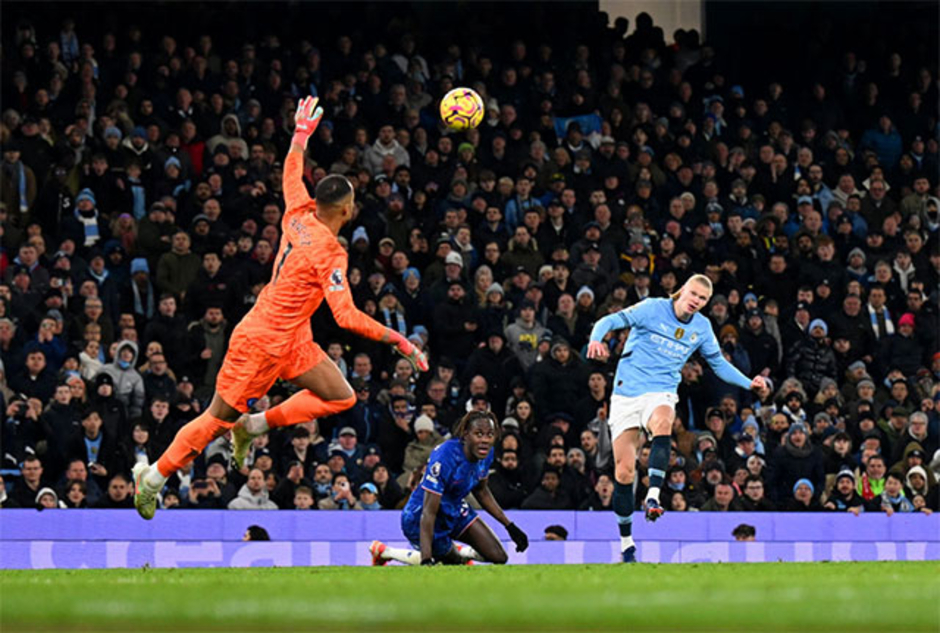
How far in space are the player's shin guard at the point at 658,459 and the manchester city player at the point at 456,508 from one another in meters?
1.27

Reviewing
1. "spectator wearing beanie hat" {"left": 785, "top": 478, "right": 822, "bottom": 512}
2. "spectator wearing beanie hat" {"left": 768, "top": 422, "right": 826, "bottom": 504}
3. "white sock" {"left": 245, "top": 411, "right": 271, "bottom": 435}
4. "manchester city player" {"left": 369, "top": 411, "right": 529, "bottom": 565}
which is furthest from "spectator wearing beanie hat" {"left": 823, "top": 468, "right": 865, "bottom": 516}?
"white sock" {"left": 245, "top": 411, "right": 271, "bottom": 435}

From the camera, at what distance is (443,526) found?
48.7 ft

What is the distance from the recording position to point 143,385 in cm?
1945

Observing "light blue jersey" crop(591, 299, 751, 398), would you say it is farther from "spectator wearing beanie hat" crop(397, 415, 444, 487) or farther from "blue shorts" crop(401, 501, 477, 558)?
"spectator wearing beanie hat" crop(397, 415, 444, 487)

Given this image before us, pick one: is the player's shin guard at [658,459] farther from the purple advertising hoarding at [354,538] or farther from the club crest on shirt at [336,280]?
the club crest on shirt at [336,280]

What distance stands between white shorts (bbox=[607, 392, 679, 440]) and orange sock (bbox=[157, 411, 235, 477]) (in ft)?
13.1

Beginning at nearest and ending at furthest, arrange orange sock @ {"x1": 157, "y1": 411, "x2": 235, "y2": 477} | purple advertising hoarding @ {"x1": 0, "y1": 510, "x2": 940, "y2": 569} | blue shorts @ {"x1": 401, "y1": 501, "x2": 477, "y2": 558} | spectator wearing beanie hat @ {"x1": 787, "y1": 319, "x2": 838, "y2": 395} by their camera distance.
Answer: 1. orange sock @ {"x1": 157, "y1": 411, "x2": 235, "y2": 477}
2. blue shorts @ {"x1": 401, "y1": 501, "x2": 477, "y2": 558}
3. purple advertising hoarding @ {"x1": 0, "y1": 510, "x2": 940, "y2": 569}
4. spectator wearing beanie hat @ {"x1": 787, "y1": 319, "x2": 838, "y2": 395}

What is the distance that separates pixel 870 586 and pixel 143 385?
35.9 feet

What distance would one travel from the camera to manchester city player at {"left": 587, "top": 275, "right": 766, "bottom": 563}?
15203mm

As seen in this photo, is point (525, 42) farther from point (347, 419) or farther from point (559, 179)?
point (347, 419)

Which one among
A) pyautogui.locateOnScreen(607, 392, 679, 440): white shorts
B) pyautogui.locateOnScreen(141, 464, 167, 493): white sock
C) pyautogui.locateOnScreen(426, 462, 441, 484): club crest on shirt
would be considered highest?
pyautogui.locateOnScreen(607, 392, 679, 440): white shorts

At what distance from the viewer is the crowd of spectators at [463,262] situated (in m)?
19.4

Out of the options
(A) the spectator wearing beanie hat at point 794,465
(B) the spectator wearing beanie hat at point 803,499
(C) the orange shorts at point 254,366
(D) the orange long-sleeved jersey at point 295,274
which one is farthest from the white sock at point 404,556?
(A) the spectator wearing beanie hat at point 794,465

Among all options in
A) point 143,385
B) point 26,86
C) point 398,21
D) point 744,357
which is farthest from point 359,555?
point 398,21
